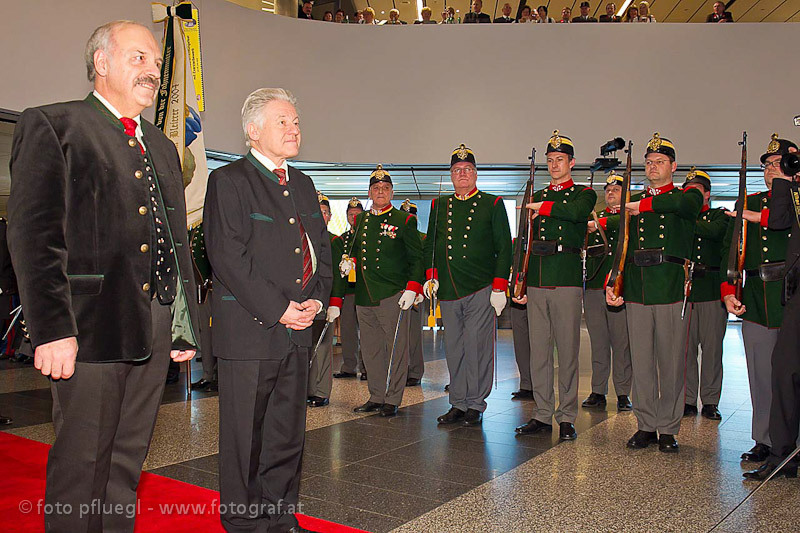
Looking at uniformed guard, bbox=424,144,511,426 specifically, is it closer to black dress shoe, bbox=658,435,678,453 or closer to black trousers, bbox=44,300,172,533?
black dress shoe, bbox=658,435,678,453

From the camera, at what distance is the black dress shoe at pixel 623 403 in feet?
17.5

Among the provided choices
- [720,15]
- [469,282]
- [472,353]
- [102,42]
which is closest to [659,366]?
[472,353]

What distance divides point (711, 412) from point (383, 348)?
2.51 meters

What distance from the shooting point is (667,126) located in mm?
10375

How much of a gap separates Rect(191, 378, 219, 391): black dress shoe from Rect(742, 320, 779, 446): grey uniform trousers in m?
4.34

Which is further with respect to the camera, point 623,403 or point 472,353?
point 623,403

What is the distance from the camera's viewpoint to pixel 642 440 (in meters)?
3.96

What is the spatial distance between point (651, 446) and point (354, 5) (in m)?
12.1

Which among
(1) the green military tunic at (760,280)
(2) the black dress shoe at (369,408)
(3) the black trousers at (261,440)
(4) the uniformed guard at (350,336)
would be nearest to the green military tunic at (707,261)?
(1) the green military tunic at (760,280)

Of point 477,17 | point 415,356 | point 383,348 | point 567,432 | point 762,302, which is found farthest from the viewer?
point 477,17

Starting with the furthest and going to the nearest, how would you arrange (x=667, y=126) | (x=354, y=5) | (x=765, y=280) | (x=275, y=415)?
(x=354, y=5)
(x=667, y=126)
(x=765, y=280)
(x=275, y=415)

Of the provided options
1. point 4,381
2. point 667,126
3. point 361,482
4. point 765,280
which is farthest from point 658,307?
point 667,126

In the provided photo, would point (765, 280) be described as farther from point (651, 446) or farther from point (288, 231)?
point (288, 231)

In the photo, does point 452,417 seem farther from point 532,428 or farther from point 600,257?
point 600,257
